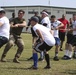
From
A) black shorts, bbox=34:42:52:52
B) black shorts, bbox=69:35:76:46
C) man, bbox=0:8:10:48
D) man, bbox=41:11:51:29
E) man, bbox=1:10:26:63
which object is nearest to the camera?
black shorts, bbox=34:42:52:52

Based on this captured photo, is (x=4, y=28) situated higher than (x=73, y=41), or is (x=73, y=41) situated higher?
(x=4, y=28)

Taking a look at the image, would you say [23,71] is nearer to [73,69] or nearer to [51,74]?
[51,74]

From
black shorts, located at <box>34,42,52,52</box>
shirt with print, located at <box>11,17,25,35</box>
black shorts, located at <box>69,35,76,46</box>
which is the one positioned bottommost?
black shorts, located at <box>69,35,76,46</box>

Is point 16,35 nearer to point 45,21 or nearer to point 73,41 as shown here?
point 45,21

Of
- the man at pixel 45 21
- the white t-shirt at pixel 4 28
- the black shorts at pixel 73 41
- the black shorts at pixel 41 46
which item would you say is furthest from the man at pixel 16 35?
the black shorts at pixel 73 41

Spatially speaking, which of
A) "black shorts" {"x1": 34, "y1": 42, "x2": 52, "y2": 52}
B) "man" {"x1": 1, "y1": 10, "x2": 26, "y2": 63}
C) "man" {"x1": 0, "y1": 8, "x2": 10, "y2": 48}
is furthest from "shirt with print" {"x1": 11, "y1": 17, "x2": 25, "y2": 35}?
"black shorts" {"x1": 34, "y1": 42, "x2": 52, "y2": 52}

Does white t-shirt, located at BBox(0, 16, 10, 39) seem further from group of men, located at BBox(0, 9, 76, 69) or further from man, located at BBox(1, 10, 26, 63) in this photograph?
man, located at BBox(1, 10, 26, 63)

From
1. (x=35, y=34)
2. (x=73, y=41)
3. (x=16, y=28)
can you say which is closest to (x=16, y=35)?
(x=16, y=28)

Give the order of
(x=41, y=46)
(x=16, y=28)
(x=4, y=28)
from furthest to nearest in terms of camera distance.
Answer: (x=16, y=28) < (x=4, y=28) < (x=41, y=46)

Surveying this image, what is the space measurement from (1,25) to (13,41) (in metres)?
1.97

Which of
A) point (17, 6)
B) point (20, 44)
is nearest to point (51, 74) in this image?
point (20, 44)

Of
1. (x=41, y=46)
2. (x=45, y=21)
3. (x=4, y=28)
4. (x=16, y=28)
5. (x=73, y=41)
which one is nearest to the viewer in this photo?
(x=41, y=46)

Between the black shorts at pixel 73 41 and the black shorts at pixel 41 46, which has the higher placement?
the black shorts at pixel 41 46

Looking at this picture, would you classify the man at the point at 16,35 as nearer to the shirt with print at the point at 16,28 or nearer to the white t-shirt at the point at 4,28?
the shirt with print at the point at 16,28
